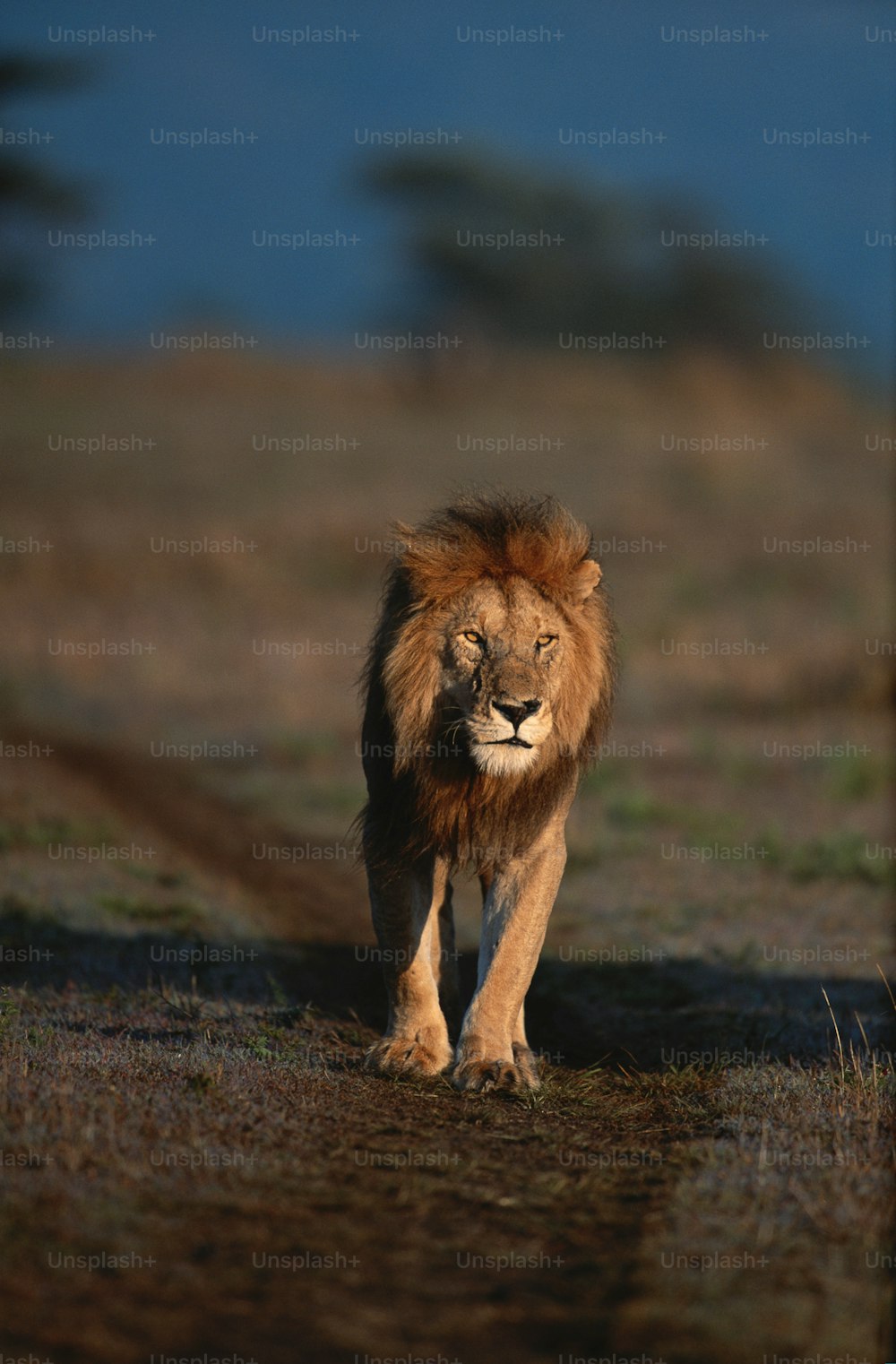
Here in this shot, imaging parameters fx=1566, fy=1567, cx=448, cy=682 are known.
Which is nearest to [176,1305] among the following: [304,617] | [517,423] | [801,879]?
[801,879]

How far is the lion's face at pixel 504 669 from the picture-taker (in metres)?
5.82

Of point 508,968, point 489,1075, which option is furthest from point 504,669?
point 489,1075

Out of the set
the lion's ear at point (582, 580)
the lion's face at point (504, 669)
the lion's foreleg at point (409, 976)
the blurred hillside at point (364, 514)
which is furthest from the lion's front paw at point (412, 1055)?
the blurred hillside at point (364, 514)

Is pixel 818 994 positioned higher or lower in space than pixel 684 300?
lower

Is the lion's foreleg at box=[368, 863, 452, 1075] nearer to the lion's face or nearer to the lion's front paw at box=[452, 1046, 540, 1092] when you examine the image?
the lion's front paw at box=[452, 1046, 540, 1092]

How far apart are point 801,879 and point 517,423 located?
33539mm

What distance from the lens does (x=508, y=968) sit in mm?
6090

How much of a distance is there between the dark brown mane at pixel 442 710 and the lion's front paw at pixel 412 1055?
0.69 metres

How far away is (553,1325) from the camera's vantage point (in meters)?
3.81

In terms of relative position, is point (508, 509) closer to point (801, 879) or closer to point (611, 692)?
point (611, 692)

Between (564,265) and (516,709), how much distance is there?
5020 centimetres

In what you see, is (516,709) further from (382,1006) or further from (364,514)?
(364,514)

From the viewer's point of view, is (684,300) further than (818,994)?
Yes

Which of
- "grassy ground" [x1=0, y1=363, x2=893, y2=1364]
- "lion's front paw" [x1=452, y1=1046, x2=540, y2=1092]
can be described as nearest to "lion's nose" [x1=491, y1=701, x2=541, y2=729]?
"lion's front paw" [x1=452, y1=1046, x2=540, y2=1092]
